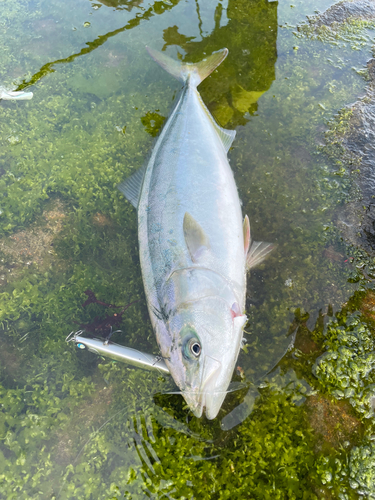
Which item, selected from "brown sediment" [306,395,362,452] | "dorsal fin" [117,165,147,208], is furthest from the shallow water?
"dorsal fin" [117,165,147,208]

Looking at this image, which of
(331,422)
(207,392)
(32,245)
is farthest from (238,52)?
(331,422)

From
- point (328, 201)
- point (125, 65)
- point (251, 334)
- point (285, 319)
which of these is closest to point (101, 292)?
point (251, 334)

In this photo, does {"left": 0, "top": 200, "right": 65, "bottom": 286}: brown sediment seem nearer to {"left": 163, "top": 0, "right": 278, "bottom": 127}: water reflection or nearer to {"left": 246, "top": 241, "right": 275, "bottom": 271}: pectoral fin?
{"left": 246, "top": 241, "right": 275, "bottom": 271}: pectoral fin

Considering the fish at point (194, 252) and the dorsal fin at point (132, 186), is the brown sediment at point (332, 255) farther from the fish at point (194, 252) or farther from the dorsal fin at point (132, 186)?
the dorsal fin at point (132, 186)

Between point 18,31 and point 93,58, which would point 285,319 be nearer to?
point 93,58

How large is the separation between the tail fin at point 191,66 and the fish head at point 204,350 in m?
2.47

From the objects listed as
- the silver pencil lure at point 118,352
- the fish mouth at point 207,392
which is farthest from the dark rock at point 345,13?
the silver pencil lure at point 118,352

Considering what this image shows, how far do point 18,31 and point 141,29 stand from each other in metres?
1.65

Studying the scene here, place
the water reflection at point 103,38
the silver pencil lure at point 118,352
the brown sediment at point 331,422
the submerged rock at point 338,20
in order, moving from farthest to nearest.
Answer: the submerged rock at point 338,20
the water reflection at point 103,38
the silver pencil lure at point 118,352
the brown sediment at point 331,422

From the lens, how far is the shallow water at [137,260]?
204 centimetres

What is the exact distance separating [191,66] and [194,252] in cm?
236

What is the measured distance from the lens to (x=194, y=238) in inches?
80.8

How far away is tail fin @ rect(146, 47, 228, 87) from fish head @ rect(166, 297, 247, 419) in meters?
2.47

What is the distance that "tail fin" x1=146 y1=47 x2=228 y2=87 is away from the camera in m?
3.09
